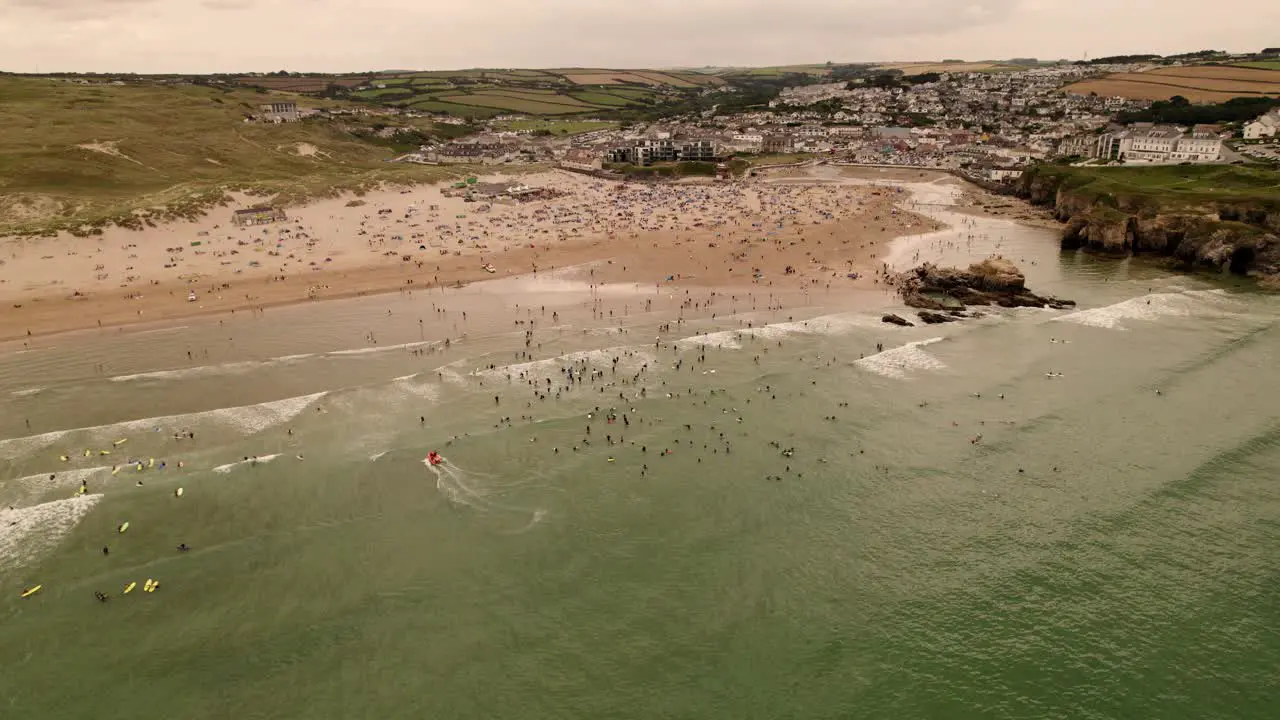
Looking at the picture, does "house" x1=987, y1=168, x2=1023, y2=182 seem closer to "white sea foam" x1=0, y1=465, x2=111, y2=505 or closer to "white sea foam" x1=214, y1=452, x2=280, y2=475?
"white sea foam" x1=214, y1=452, x2=280, y2=475

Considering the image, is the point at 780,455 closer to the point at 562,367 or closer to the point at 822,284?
the point at 562,367

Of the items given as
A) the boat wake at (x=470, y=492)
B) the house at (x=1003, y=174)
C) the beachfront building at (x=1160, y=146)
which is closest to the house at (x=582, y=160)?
the house at (x=1003, y=174)

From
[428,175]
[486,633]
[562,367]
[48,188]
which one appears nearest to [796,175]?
[428,175]

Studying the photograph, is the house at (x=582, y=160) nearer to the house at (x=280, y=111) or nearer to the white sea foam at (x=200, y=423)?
the house at (x=280, y=111)

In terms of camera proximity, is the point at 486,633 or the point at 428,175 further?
the point at 428,175

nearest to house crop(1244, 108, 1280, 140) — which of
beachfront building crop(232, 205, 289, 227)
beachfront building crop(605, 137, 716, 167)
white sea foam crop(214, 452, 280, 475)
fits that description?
beachfront building crop(605, 137, 716, 167)

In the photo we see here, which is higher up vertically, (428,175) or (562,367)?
(428,175)
